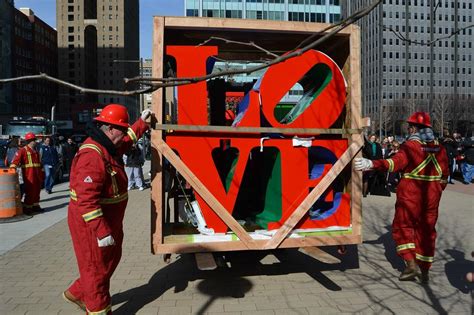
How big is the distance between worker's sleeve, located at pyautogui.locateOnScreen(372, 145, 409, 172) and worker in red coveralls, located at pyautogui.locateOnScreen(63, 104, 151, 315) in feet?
9.25

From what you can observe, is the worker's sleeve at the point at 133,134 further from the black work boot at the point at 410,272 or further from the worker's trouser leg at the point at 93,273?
the black work boot at the point at 410,272

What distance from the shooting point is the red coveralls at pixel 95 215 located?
3543 millimetres

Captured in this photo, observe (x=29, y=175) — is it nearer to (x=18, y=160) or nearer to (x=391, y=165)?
(x=18, y=160)

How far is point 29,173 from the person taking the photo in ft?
32.0

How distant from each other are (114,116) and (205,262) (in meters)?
1.70

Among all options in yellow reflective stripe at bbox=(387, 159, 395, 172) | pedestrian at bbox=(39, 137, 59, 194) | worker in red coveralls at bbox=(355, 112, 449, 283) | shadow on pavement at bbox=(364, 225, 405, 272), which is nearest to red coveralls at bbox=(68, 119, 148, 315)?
yellow reflective stripe at bbox=(387, 159, 395, 172)

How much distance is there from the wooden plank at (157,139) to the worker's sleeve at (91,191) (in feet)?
2.63

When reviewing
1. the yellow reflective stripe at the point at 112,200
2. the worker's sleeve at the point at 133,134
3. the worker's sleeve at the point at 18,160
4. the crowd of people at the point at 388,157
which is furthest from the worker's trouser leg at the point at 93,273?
the crowd of people at the point at 388,157

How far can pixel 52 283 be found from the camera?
202 inches

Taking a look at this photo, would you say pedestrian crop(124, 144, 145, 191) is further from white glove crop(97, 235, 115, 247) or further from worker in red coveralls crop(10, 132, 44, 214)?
white glove crop(97, 235, 115, 247)

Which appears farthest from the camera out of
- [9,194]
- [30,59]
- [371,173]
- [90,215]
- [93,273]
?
[30,59]

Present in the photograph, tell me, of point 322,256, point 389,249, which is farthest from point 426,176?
point 389,249

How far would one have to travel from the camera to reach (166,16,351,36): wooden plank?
14.5 feet

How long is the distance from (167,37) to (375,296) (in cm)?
389
